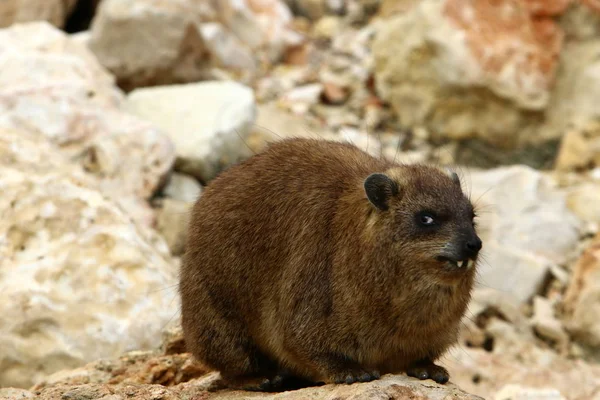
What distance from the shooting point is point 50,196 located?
8320 millimetres

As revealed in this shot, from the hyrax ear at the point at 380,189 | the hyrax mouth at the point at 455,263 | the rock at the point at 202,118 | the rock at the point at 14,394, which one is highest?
the hyrax ear at the point at 380,189

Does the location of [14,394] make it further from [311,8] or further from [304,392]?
[311,8]

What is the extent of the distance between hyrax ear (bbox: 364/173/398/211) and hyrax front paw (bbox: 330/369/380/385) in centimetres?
96

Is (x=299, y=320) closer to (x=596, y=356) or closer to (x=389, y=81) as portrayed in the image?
(x=596, y=356)

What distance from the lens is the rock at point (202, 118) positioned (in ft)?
39.7

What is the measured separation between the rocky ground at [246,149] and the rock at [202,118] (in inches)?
1.2

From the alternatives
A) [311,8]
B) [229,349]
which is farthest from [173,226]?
[311,8]

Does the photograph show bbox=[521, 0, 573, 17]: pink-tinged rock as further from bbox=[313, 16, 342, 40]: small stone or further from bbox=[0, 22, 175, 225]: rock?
bbox=[0, 22, 175, 225]: rock

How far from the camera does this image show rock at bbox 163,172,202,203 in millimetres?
11602

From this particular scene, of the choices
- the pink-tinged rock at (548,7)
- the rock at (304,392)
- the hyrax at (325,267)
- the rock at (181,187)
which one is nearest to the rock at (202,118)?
the rock at (181,187)

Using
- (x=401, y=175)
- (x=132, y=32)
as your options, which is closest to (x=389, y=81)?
(x=132, y=32)

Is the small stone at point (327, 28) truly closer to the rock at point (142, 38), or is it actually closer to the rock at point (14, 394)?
the rock at point (142, 38)

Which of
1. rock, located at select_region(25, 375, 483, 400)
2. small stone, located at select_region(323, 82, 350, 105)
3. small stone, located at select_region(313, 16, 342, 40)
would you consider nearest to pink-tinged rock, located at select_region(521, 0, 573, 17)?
small stone, located at select_region(323, 82, 350, 105)

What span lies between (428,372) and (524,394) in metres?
3.03
